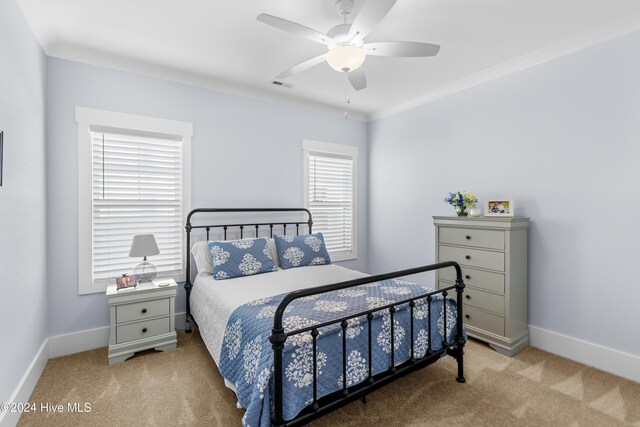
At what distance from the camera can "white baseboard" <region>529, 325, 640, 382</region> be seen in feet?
7.95

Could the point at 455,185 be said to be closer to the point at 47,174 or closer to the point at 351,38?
the point at 351,38

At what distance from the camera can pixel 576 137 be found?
107 inches

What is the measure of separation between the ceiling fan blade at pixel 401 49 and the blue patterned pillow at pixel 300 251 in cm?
208

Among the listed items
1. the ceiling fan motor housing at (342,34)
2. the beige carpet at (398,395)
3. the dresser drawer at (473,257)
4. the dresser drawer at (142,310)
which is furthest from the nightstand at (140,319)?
the dresser drawer at (473,257)

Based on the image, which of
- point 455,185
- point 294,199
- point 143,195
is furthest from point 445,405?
point 143,195

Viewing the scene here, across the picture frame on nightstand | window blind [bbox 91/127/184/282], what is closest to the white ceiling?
window blind [bbox 91/127/184/282]

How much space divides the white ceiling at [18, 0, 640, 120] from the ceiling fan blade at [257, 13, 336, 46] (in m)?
0.32

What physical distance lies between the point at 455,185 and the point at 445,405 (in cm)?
238

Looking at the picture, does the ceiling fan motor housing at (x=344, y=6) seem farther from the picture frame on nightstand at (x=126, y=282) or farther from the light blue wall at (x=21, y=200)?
the picture frame on nightstand at (x=126, y=282)

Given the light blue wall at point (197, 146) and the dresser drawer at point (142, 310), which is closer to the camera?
the dresser drawer at point (142, 310)

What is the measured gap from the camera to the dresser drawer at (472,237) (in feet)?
9.50

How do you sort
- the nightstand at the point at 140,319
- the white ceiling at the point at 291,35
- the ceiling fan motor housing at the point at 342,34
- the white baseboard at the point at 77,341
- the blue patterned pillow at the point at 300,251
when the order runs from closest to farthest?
the ceiling fan motor housing at the point at 342,34, the white ceiling at the point at 291,35, the nightstand at the point at 140,319, the white baseboard at the point at 77,341, the blue patterned pillow at the point at 300,251

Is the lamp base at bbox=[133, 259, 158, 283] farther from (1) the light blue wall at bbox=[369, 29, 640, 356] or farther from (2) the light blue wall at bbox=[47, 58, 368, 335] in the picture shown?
(1) the light blue wall at bbox=[369, 29, 640, 356]

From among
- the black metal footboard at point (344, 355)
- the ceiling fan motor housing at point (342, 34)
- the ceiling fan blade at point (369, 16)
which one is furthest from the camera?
the ceiling fan motor housing at point (342, 34)
